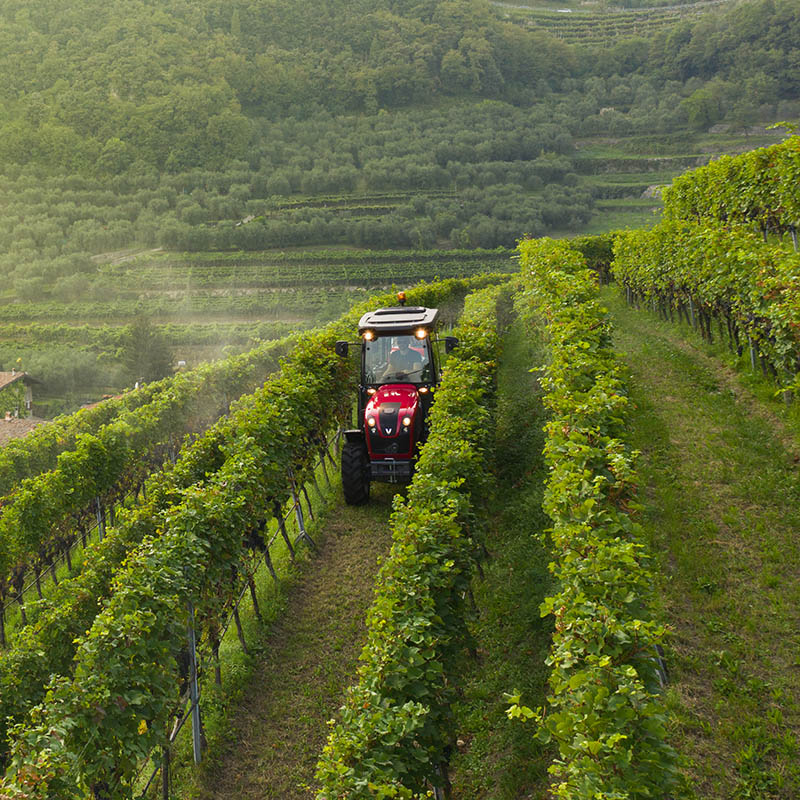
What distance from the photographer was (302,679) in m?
7.07

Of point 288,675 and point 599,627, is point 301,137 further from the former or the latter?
point 599,627

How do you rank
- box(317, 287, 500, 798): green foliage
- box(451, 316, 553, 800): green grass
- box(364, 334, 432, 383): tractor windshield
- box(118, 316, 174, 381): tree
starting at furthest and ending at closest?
box(118, 316, 174, 381): tree → box(364, 334, 432, 383): tractor windshield → box(451, 316, 553, 800): green grass → box(317, 287, 500, 798): green foliage

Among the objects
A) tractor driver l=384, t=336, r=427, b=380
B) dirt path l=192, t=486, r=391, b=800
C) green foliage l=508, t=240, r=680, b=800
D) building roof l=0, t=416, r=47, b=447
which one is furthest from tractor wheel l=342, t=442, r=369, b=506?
building roof l=0, t=416, r=47, b=447

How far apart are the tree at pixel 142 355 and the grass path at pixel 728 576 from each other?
1591 inches

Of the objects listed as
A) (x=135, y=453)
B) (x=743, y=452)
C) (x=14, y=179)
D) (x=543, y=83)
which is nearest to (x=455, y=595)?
(x=743, y=452)

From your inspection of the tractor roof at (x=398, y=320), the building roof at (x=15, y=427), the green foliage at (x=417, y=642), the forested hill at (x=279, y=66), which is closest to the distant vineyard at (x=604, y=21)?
the forested hill at (x=279, y=66)

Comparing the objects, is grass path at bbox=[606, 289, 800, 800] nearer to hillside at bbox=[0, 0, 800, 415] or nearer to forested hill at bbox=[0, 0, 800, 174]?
hillside at bbox=[0, 0, 800, 415]

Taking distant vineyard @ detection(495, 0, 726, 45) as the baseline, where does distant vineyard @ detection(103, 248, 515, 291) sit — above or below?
below

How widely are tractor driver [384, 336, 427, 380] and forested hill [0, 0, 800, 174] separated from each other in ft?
335

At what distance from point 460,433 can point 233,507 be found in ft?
9.96

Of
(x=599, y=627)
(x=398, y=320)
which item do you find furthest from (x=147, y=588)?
(x=398, y=320)

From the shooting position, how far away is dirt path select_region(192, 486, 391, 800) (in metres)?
5.88

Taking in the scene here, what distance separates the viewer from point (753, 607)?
6137 mm

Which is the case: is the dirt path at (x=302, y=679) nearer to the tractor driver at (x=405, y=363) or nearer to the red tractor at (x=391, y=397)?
the red tractor at (x=391, y=397)
